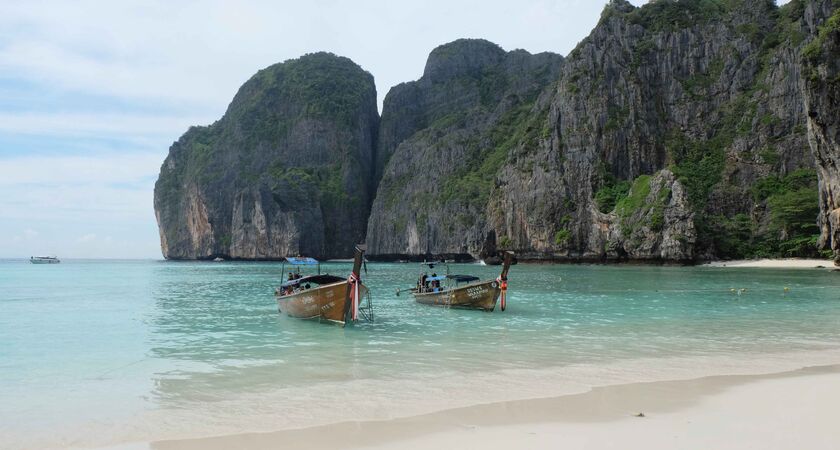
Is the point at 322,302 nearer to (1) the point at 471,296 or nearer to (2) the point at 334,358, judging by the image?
(2) the point at 334,358

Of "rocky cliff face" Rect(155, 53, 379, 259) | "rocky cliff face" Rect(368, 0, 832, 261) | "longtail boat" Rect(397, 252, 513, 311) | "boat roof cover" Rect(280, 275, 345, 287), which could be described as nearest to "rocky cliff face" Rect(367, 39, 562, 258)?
"rocky cliff face" Rect(368, 0, 832, 261)

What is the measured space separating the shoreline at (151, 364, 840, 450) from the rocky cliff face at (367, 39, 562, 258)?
11018 centimetres

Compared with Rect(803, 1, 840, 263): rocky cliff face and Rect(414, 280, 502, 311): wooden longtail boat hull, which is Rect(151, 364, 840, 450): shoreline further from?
Rect(803, 1, 840, 263): rocky cliff face

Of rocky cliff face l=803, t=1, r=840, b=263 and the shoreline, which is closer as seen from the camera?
the shoreline

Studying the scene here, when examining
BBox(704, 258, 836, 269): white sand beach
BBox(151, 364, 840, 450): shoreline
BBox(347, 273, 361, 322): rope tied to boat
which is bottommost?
BBox(704, 258, 836, 269): white sand beach

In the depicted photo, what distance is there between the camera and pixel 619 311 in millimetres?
28188

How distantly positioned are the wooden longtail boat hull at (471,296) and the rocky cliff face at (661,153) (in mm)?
62465

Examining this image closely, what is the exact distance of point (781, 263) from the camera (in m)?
75.8

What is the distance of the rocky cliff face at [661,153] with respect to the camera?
8706 centimetres

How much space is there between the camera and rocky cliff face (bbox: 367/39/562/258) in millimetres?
142750

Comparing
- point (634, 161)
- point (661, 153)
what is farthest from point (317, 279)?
point (661, 153)

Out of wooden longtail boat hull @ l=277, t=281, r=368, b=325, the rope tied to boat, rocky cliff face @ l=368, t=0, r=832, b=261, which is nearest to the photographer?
the rope tied to boat

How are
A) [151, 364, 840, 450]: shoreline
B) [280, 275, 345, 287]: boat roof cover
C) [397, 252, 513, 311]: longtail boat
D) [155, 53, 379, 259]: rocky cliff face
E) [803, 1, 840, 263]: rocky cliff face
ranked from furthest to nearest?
[155, 53, 379, 259]: rocky cliff face → [803, 1, 840, 263]: rocky cliff face → [397, 252, 513, 311]: longtail boat → [280, 275, 345, 287]: boat roof cover → [151, 364, 840, 450]: shoreline

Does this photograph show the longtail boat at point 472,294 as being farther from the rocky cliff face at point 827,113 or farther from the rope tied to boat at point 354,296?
the rocky cliff face at point 827,113
